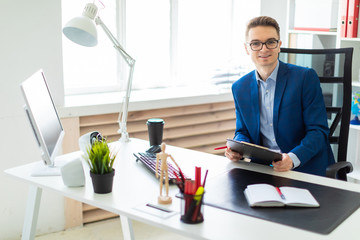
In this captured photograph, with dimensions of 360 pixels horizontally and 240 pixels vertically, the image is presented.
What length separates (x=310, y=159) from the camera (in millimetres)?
2436

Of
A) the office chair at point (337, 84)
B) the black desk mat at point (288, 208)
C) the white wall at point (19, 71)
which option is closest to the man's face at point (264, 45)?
the office chair at point (337, 84)

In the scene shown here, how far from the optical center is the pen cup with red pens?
5.34 ft

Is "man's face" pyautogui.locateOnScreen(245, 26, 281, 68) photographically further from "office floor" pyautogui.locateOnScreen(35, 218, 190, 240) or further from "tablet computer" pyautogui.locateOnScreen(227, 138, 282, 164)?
"office floor" pyautogui.locateOnScreen(35, 218, 190, 240)

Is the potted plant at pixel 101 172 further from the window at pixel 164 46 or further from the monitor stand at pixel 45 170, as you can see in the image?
the window at pixel 164 46

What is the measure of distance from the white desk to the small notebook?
0.12 metres

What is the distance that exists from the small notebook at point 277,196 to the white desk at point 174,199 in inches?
4.6

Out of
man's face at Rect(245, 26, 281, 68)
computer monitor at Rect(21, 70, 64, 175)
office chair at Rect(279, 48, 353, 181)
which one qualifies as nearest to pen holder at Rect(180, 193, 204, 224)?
computer monitor at Rect(21, 70, 64, 175)

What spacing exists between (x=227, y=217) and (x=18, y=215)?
188 centimetres

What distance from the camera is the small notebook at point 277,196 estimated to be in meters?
1.79

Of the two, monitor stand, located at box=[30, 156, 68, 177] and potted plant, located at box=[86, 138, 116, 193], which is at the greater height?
potted plant, located at box=[86, 138, 116, 193]

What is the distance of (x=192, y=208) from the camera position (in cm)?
165

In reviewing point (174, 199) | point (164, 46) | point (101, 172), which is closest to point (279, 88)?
point (174, 199)

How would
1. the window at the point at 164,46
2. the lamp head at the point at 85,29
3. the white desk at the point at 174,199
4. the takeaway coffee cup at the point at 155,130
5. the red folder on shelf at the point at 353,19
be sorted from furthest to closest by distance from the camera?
the window at the point at 164,46
the red folder on shelf at the point at 353,19
the takeaway coffee cup at the point at 155,130
the lamp head at the point at 85,29
the white desk at the point at 174,199

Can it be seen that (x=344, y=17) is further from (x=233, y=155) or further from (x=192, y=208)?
(x=192, y=208)
